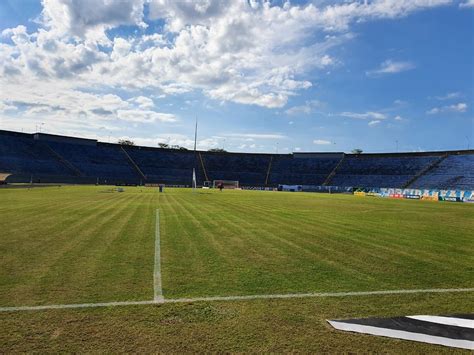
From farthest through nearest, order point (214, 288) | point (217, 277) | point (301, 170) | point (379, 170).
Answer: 1. point (301, 170)
2. point (379, 170)
3. point (217, 277)
4. point (214, 288)

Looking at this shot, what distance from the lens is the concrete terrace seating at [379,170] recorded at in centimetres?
8744

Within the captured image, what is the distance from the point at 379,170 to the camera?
9400 centimetres

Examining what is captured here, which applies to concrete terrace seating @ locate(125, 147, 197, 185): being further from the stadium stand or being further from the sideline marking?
the sideline marking

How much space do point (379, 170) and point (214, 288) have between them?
97.0m

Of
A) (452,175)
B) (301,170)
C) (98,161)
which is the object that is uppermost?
(301,170)

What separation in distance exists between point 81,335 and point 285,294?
329 cm

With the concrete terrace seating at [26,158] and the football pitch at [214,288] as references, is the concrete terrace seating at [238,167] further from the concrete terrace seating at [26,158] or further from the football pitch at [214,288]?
the football pitch at [214,288]

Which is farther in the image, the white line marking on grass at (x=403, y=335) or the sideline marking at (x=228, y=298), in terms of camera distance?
the sideline marking at (x=228, y=298)

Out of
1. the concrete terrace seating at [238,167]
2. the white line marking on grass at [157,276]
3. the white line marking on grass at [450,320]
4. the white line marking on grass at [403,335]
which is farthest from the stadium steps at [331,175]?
the white line marking on grass at [403,335]

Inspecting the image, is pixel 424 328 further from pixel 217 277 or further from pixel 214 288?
pixel 217 277

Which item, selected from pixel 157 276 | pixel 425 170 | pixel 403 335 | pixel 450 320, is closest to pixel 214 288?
pixel 157 276

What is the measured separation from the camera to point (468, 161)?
265 ft

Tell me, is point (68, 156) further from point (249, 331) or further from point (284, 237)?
point (249, 331)

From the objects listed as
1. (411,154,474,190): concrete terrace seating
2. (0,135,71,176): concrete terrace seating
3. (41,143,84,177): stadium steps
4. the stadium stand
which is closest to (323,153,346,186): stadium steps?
the stadium stand
